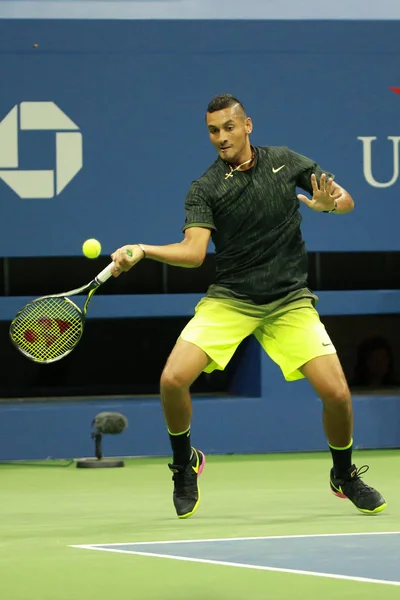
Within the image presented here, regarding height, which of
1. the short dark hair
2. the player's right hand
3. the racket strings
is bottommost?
the racket strings

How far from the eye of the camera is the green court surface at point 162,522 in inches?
158

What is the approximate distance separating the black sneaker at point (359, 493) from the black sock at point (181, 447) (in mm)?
677

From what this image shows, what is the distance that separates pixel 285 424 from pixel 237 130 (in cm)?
337

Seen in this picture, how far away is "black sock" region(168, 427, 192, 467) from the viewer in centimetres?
565

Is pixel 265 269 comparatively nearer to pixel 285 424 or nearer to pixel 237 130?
pixel 237 130

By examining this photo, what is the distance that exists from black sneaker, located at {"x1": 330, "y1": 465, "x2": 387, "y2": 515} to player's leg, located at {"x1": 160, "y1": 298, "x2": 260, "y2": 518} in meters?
0.66

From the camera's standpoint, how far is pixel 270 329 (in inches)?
228

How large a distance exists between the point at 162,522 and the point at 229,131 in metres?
1.77

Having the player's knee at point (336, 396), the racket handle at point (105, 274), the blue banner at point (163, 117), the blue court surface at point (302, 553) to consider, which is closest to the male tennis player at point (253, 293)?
the player's knee at point (336, 396)

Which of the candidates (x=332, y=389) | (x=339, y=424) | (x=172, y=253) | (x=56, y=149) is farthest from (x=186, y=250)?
(x=56, y=149)

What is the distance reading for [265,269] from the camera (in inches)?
224

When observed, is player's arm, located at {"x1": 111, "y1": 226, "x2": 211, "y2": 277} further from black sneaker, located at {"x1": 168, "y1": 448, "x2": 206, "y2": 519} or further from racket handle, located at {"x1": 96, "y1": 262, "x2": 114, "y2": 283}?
black sneaker, located at {"x1": 168, "y1": 448, "x2": 206, "y2": 519}

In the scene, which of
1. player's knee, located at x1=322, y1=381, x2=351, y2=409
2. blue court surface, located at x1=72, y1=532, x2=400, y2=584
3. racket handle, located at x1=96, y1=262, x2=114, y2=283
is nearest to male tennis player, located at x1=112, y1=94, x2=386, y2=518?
player's knee, located at x1=322, y1=381, x2=351, y2=409

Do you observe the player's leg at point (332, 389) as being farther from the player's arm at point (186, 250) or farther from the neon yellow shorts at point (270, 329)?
the player's arm at point (186, 250)
